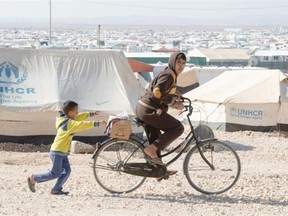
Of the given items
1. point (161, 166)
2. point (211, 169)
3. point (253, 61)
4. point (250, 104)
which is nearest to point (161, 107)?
point (161, 166)

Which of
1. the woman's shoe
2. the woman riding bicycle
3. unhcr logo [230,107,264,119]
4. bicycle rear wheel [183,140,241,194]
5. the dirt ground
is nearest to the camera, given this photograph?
the dirt ground

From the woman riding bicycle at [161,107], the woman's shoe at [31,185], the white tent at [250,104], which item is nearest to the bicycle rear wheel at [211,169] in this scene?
the woman riding bicycle at [161,107]

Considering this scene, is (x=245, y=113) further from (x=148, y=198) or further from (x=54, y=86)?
(x=148, y=198)

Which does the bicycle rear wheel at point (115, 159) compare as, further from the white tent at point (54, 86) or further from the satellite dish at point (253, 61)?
the satellite dish at point (253, 61)

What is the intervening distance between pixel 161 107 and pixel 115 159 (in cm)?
80

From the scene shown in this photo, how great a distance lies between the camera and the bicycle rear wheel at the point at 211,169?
834 cm

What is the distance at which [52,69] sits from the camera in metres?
15.0

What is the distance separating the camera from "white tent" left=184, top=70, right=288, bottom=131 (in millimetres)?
18578

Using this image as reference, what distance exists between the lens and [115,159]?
8258mm

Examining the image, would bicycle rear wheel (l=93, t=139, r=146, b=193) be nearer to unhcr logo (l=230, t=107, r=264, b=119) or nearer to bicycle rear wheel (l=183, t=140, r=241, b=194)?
bicycle rear wheel (l=183, t=140, r=241, b=194)

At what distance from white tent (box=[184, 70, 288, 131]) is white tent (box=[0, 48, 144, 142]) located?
3.73m

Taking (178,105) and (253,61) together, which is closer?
(178,105)

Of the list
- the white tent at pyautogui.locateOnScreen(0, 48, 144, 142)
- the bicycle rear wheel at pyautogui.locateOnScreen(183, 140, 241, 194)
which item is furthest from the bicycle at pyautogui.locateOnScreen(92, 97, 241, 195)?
the white tent at pyautogui.locateOnScreen(0, 48, 144, 142)

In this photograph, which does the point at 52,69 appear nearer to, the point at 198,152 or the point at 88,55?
the point at 88,55
